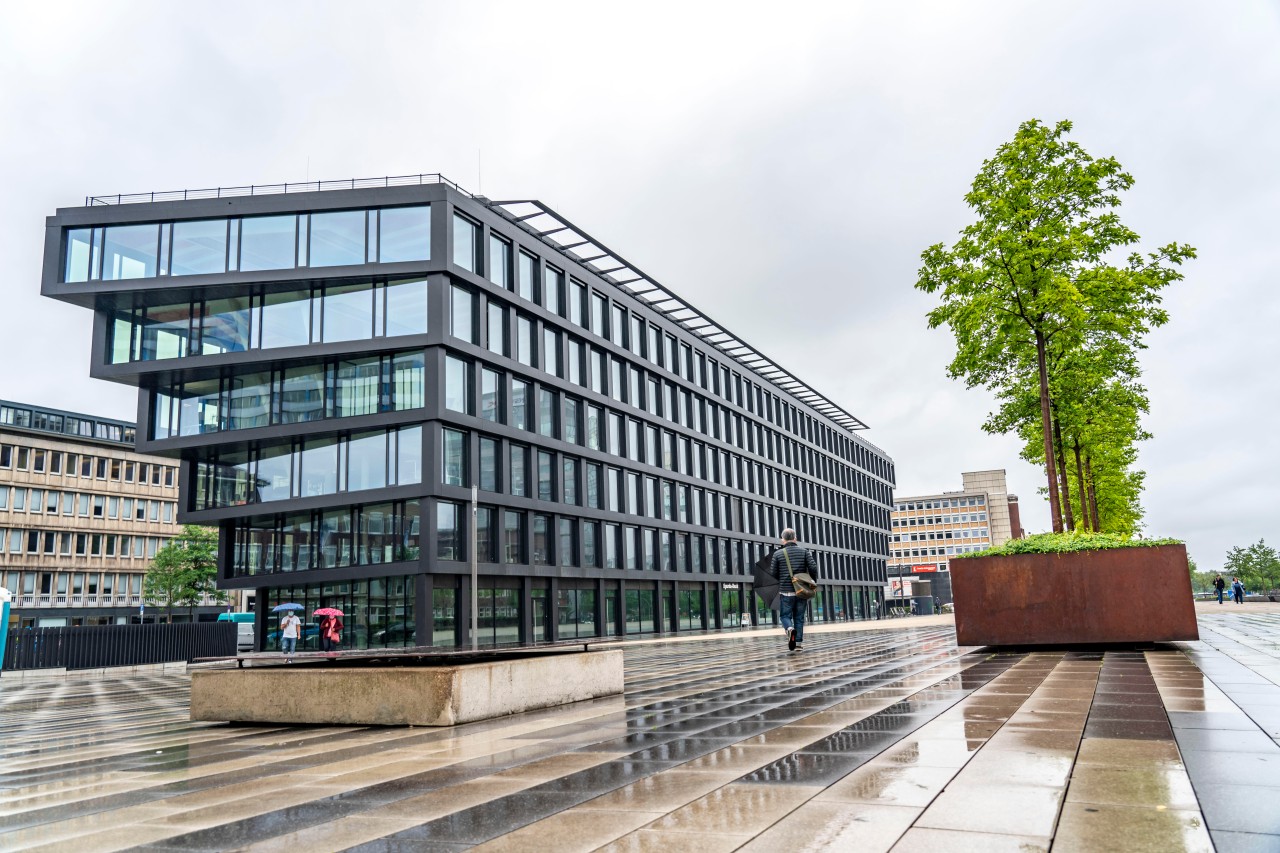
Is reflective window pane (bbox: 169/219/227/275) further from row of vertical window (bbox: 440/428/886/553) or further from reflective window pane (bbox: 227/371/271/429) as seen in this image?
row of vertical window (bbox: 440/428/886/553)

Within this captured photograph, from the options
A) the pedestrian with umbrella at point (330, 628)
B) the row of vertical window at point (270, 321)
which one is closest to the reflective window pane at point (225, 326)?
the row of vertical window at point (270, 321)

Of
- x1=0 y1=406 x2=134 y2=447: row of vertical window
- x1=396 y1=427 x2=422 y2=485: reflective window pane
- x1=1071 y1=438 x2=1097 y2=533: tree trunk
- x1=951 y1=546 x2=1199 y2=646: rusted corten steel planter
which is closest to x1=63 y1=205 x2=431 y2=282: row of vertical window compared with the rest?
x1=396 y1=427 x2=422 y2=485: reflective window pane

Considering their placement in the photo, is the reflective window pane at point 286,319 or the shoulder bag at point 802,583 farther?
the reflective window pane at point 286,319

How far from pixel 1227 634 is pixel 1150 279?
6921 mm

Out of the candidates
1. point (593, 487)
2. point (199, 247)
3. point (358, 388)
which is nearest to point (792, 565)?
point (358, 388)

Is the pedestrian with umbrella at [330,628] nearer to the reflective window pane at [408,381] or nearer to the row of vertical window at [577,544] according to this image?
the row of vertical window at [577,544]

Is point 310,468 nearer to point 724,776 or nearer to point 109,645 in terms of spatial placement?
point 109,645

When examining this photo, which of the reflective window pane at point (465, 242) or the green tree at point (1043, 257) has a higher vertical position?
the reflective window pane at point (465, 242)

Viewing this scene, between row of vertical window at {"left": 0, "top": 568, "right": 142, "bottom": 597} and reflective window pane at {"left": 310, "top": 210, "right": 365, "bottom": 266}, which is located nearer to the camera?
reflective window pane at {"left": 310, "top": 210, "right": 365, "bottom": 266}

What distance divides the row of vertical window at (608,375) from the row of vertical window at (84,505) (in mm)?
48640

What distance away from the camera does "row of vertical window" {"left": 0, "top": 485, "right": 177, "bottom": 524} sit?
6688cm

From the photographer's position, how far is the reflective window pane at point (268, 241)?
34594 mm

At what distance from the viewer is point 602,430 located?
1802 inches

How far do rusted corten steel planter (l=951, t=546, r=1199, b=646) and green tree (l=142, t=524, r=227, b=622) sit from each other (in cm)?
6221
